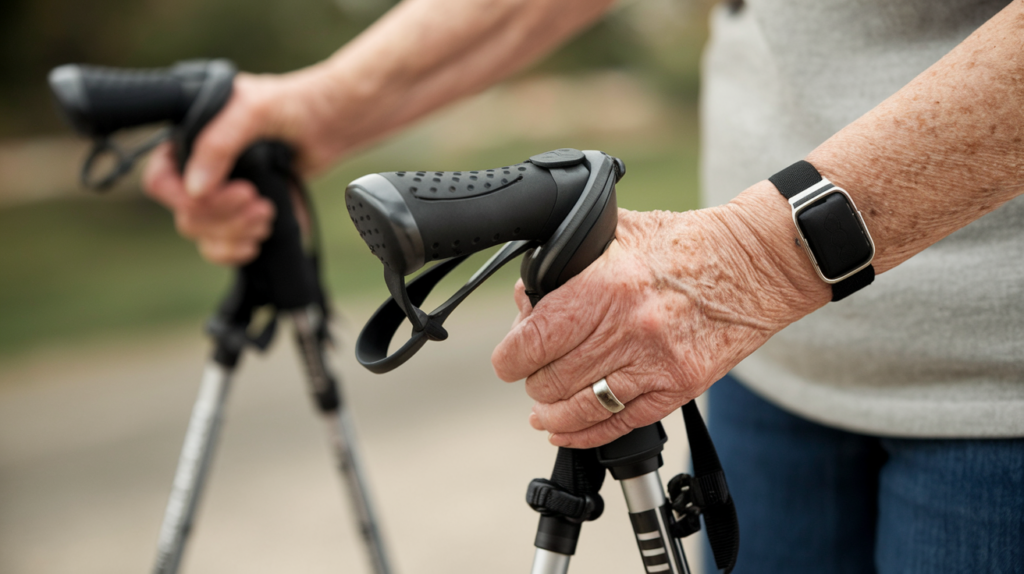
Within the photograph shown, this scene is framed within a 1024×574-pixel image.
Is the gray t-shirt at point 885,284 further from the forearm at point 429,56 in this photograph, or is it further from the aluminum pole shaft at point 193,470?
the aluminum pole shaft at point 193,470

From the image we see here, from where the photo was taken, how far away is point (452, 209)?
47cm

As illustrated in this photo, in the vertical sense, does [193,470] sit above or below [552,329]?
below

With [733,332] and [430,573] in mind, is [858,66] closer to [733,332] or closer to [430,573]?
[733,332]

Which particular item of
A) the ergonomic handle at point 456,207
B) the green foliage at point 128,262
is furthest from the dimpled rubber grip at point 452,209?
the green foliage at point 128,262

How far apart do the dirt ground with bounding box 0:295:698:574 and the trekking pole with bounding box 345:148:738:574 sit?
1.33 metres

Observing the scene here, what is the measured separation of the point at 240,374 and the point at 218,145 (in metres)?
2.06

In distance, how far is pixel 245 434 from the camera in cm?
247

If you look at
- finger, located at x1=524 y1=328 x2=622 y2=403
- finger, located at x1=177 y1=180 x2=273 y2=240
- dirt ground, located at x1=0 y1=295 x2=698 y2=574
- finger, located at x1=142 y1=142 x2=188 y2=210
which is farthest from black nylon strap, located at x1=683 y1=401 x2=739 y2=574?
dirt ground, located at x1=0 y1=295 x2=698 y2=574

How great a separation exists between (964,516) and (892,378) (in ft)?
0.44

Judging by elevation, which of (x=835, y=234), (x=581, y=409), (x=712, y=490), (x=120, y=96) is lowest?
(x=712, y=490)

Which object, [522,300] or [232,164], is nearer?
[522,300]

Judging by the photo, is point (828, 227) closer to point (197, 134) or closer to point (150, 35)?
point (197, 134)

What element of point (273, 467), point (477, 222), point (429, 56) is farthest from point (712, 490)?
point (273, 467)

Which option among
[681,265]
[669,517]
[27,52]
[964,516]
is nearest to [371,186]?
[681,265]
